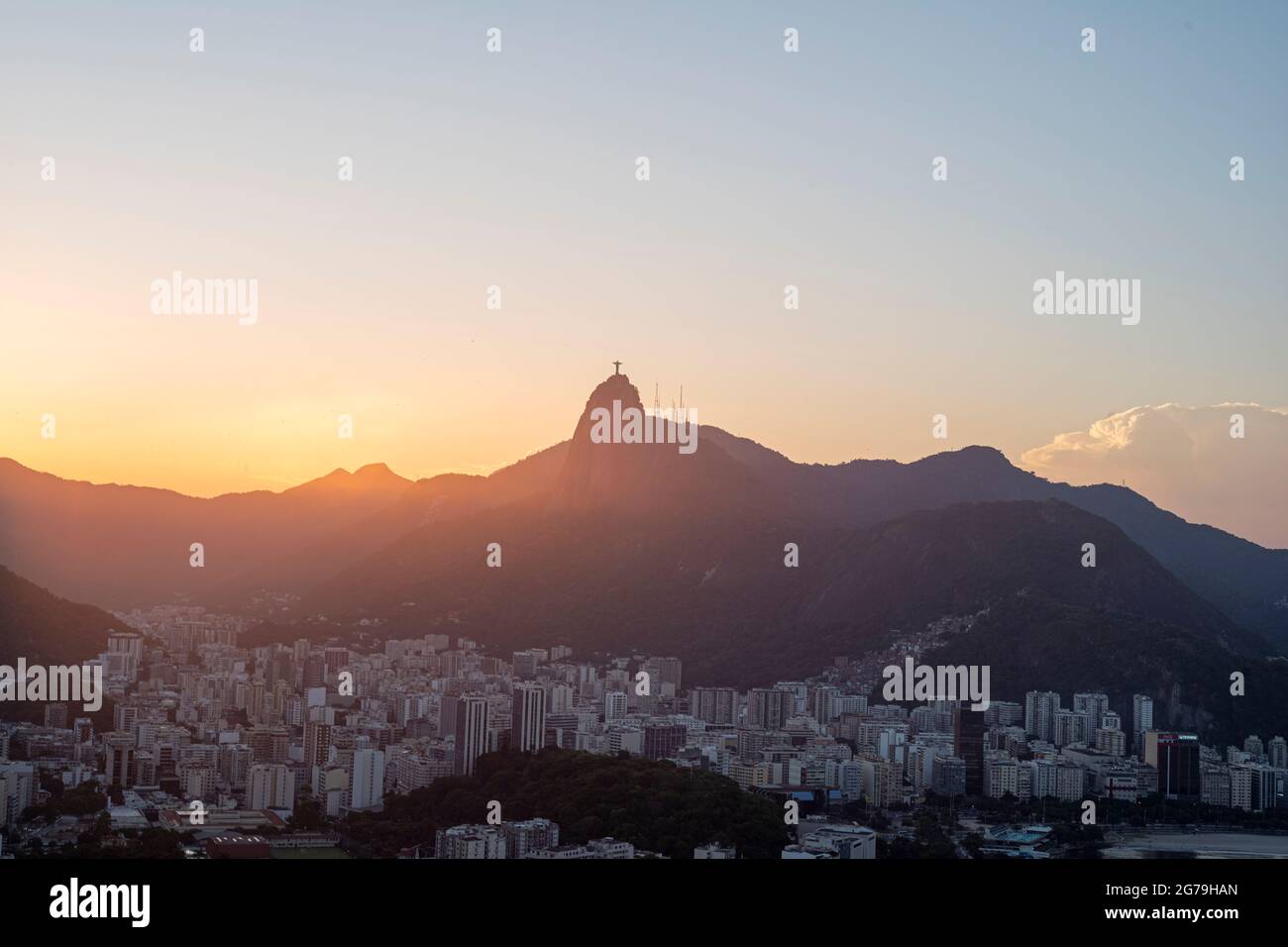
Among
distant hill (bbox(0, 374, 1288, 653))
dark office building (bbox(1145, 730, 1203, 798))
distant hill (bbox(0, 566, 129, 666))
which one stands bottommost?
dark office building (bbox(1145, 730, 1203, 798))

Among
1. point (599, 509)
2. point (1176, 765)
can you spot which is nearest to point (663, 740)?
point (1176, 765)

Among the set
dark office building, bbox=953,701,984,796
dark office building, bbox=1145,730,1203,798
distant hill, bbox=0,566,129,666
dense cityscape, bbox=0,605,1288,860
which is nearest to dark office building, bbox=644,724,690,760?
dense cityscape, bbox=0,605,1288,860

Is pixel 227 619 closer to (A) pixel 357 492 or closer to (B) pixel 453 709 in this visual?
(A) pixel 357 492

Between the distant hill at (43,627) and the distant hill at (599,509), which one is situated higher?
the distant hill at (599,509)

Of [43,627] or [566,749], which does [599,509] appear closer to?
[43,627]

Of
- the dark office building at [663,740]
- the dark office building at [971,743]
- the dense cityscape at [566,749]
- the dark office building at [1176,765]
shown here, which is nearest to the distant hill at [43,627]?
the dense cityscape at [566,749]

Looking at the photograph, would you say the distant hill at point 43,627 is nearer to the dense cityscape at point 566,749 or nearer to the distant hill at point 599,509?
the dense cityscape at point 566,749

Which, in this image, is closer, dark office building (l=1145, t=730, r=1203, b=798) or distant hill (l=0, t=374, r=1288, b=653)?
dark office building (l=1145, t=730, r=1203, b=798)

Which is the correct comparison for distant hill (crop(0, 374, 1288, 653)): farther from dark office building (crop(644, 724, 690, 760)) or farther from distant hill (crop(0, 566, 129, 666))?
dark office building (crop(644, 724, 690, 760))
